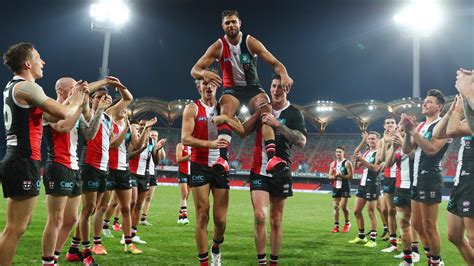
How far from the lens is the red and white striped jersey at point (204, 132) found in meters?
6.11

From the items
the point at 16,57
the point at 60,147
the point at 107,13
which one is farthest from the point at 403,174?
the point at 107,13

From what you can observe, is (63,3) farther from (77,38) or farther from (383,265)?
(383,265)

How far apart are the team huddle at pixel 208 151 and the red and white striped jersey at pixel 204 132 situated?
0.02 m

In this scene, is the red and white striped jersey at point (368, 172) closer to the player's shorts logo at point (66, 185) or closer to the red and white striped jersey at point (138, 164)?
the red and white striped jersey at point (138, 164)

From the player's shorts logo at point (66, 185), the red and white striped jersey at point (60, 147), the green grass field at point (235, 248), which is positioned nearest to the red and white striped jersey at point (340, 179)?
the green grass field at point (235, 248)

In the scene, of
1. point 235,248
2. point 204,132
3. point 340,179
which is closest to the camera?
point 204,132

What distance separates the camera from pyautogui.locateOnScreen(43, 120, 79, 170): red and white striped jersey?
5.60 metres

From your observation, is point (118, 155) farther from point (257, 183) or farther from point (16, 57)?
point (16, 57)

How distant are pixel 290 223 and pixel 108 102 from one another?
32.4 ft

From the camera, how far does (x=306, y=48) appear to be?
65.0m

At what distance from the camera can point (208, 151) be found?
20.2ft

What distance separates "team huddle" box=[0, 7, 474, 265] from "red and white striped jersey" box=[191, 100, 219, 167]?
0.7 inches

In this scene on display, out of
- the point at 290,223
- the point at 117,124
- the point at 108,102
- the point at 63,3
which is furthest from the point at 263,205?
the point at 63,3

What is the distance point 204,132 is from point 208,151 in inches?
14.9
